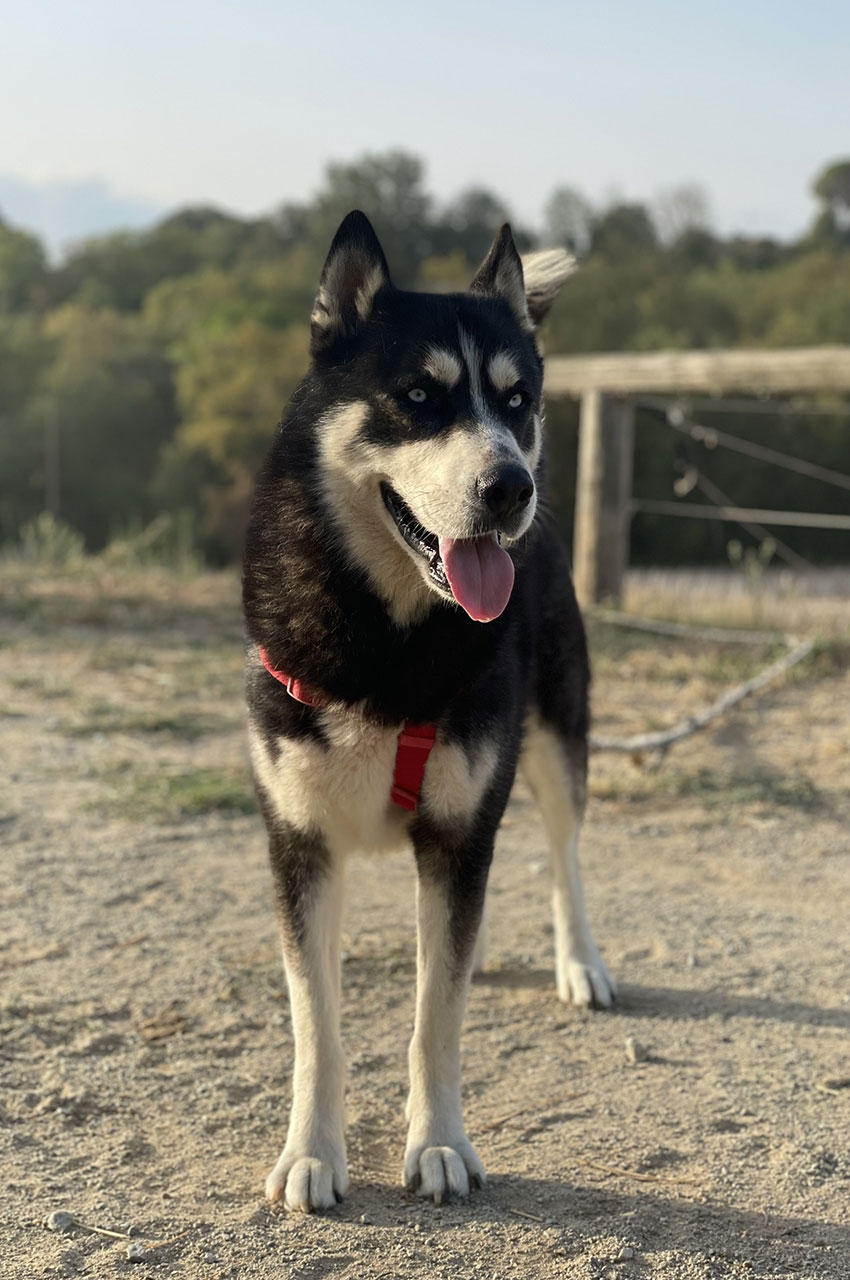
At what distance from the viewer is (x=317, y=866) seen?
9.16 feet

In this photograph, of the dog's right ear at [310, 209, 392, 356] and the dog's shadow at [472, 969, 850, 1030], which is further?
the dog's shadow at [472, 969, 850, 1030]

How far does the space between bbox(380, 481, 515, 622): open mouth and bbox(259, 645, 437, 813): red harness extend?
0.30 metres

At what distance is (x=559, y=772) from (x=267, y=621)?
1.23m

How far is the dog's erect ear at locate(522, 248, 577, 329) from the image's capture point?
3598mm

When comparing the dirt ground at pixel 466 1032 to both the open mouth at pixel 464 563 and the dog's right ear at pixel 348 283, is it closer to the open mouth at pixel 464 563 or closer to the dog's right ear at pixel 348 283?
the open mouth at pixel 464 563

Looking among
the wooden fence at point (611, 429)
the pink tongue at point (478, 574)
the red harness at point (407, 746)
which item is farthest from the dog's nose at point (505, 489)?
the wooden fence at point (611, 429)

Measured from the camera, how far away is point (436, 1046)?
9.16 ft

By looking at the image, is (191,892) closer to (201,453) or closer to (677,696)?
(677,696)

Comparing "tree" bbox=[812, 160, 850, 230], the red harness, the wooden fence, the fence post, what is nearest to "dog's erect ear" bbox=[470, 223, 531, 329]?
the red harness

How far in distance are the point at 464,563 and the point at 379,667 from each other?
318 mm

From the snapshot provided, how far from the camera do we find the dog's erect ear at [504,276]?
10.1 feet

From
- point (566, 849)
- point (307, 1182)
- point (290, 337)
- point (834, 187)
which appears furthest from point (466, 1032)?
point (834, 187)

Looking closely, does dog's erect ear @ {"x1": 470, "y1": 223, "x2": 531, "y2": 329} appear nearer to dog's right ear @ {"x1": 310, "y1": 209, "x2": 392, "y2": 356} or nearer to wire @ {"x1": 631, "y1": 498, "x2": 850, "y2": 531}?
dog's right ear @ {"x1": 310, "y1": 209, "x2": 392, "y2": 356}

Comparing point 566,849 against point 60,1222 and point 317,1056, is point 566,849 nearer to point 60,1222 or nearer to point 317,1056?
point 317,1056
